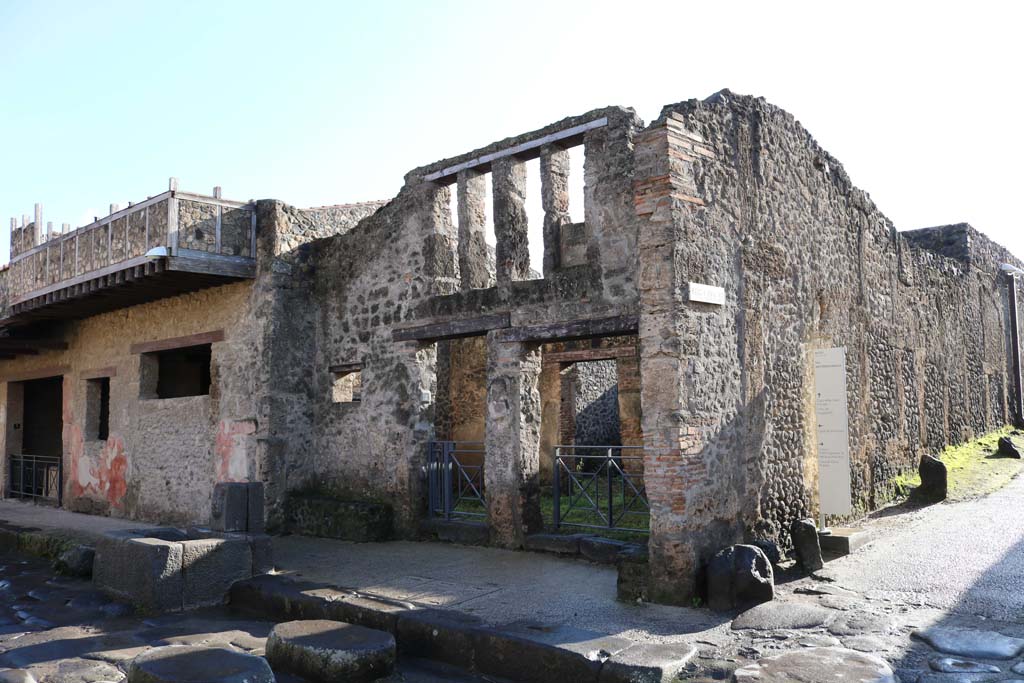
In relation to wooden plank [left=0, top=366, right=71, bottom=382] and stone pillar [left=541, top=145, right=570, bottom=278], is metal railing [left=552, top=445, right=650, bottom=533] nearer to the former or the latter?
stone pillar [left=541, top=145, right=570, bottom=278]

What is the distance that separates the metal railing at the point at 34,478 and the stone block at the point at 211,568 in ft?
26.8

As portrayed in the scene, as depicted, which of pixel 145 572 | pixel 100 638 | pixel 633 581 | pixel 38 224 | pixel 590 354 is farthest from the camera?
pixel 590 354

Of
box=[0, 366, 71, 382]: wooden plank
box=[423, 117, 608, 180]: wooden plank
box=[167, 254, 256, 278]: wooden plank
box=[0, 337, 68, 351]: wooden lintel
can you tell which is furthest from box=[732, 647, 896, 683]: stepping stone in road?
box=[0, 337, 68, 351]: wooden lintel

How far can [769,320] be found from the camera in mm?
7789

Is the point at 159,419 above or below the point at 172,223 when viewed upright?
below

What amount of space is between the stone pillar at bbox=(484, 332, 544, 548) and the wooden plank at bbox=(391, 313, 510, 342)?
0.56 ft

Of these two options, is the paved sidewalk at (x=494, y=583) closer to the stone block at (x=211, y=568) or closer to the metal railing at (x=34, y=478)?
the stone block at (x=211, y=568)

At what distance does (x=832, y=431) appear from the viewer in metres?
8.29

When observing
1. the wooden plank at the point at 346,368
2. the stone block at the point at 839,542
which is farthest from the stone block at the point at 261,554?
the stone block at the point at 839,542

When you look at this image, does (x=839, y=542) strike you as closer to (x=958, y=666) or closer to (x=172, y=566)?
(x=958, y=666)

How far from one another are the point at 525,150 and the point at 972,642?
5960 mm

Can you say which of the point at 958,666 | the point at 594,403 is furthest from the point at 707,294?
the point at 594,403

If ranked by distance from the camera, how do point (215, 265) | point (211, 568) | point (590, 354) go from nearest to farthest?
point (211, 568)
point (215, 265)
point (590, 354)

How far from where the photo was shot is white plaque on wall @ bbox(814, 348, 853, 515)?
812 cm
